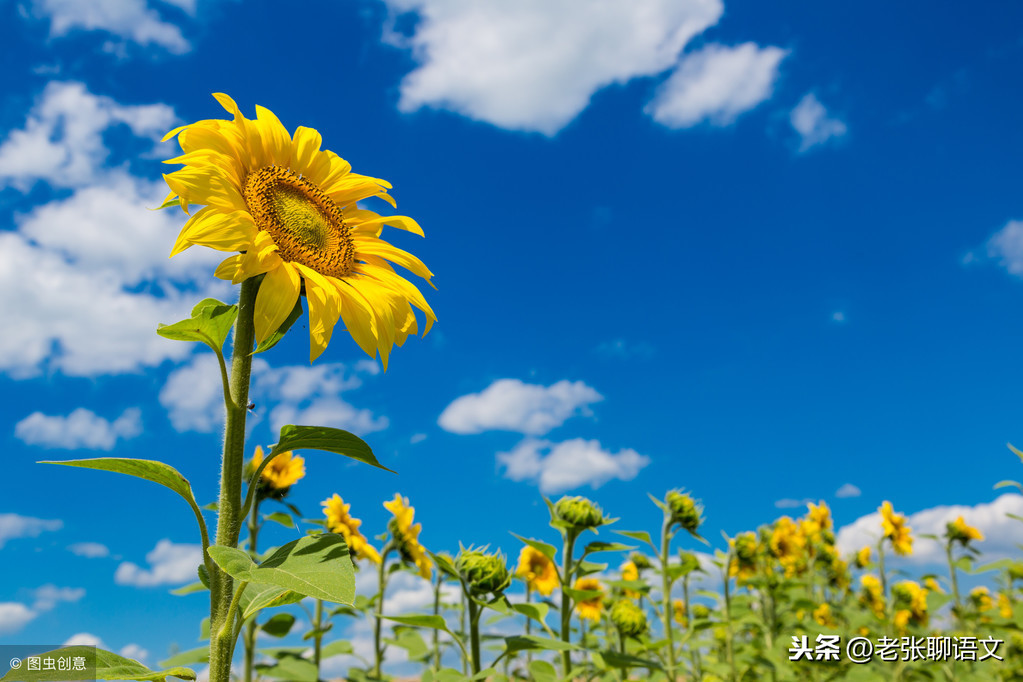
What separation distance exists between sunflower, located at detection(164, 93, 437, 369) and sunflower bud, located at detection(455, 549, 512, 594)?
101 cm

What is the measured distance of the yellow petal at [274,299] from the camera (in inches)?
54.0

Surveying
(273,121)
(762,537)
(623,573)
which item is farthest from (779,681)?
(273,121)

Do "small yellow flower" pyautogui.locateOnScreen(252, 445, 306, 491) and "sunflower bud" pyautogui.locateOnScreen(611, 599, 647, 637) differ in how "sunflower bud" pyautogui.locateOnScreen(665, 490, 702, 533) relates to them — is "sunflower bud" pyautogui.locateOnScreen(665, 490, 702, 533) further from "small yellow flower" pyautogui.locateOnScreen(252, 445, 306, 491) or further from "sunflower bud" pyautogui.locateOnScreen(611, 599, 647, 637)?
"small yellow flower" pyautogui.locateOnScreen(252, 445, 306, 491)

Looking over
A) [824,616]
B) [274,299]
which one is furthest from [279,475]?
[824,616]

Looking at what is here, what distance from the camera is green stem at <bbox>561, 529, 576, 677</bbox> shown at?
2785 mm

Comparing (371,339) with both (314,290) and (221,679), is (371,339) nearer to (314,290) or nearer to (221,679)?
(314,290)

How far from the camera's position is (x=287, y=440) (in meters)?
1.38

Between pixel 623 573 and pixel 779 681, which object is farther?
pixel 623 573

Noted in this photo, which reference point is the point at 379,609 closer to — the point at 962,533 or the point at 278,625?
Result: the point at 278,625

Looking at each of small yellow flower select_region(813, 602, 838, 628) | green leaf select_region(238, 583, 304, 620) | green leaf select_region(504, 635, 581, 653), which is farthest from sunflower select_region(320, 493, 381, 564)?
small yellow flower select_region(813, 602, 838, 628)

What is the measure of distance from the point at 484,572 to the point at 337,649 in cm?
146

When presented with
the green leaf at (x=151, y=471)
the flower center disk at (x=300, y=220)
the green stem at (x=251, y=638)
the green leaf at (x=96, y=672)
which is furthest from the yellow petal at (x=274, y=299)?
the green stem at (x=251, y=638)

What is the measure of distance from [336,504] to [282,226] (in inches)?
94.2

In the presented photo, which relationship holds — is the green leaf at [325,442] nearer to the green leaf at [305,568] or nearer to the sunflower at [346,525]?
the green leaf at [305,568]
